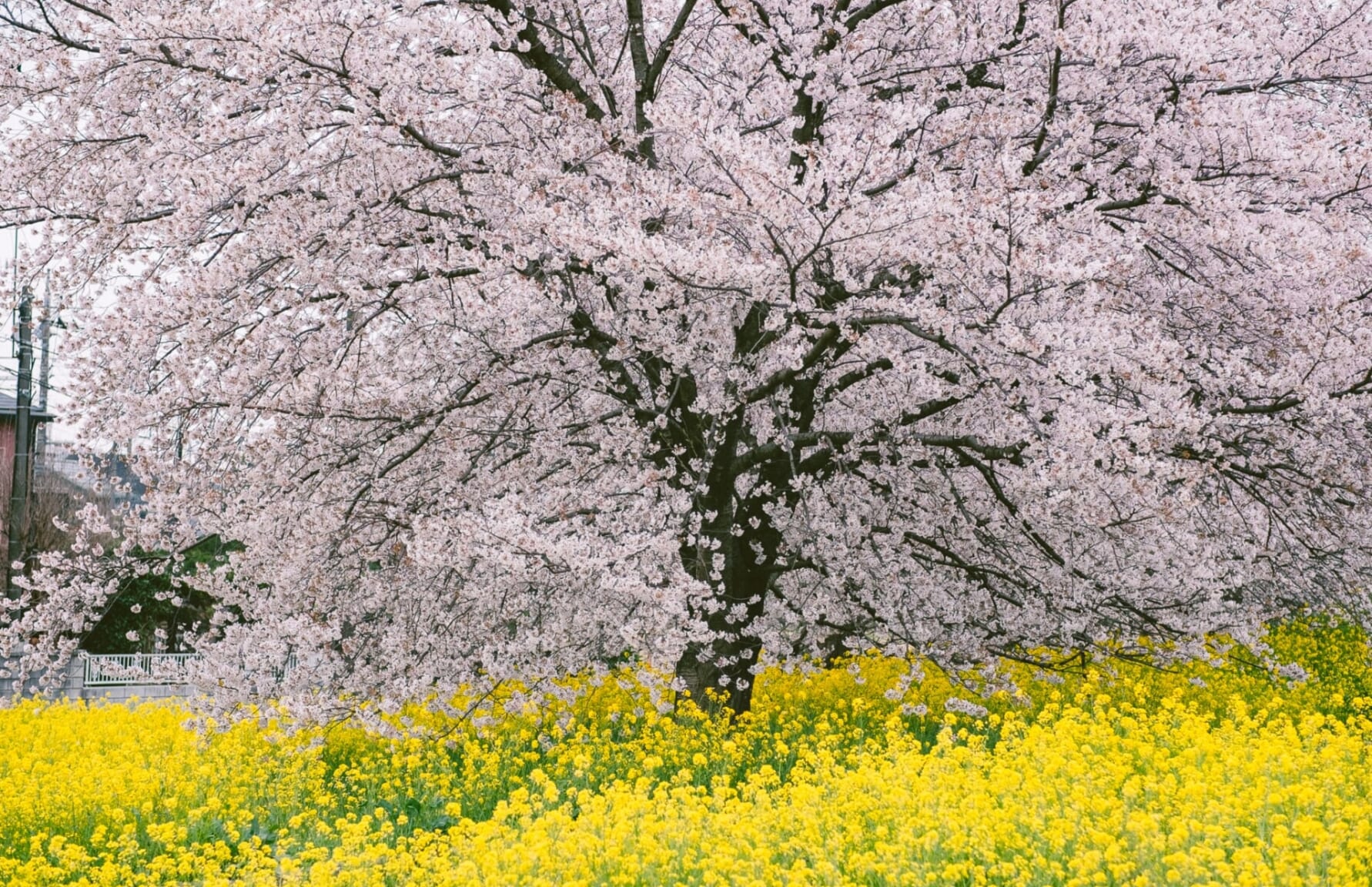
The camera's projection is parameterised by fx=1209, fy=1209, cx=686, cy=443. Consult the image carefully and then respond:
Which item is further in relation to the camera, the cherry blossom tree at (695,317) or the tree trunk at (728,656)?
the tree trunk at (728,656)

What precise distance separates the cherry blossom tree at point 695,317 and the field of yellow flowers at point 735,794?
751 millimetres

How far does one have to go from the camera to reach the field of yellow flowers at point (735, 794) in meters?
4.98

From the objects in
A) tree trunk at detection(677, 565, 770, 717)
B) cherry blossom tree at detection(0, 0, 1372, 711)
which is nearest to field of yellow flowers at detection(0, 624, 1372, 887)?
tree trunk at detection(677, 565, 770, 717)

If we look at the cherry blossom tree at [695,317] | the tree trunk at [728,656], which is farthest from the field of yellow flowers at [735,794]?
the cherry blossom tree at [695,317]

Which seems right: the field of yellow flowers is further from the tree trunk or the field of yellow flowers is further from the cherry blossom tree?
the cherry blossom tree

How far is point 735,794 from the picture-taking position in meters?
6.72

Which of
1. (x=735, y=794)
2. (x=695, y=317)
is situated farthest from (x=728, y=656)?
(x=695, y=317)

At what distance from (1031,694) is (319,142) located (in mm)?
7198

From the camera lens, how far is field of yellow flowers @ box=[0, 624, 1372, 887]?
498 cm

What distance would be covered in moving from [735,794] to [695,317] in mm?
3039

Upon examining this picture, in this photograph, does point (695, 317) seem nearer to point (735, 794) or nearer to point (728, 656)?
point (728, 656)

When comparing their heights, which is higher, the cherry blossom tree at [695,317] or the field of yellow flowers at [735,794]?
the cherry blossom tree at [695,317]

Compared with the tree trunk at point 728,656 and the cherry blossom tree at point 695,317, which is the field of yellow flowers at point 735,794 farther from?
the cherry blossom tree at point 695,317

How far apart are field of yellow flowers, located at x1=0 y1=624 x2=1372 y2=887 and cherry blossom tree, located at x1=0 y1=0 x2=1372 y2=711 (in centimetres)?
75
